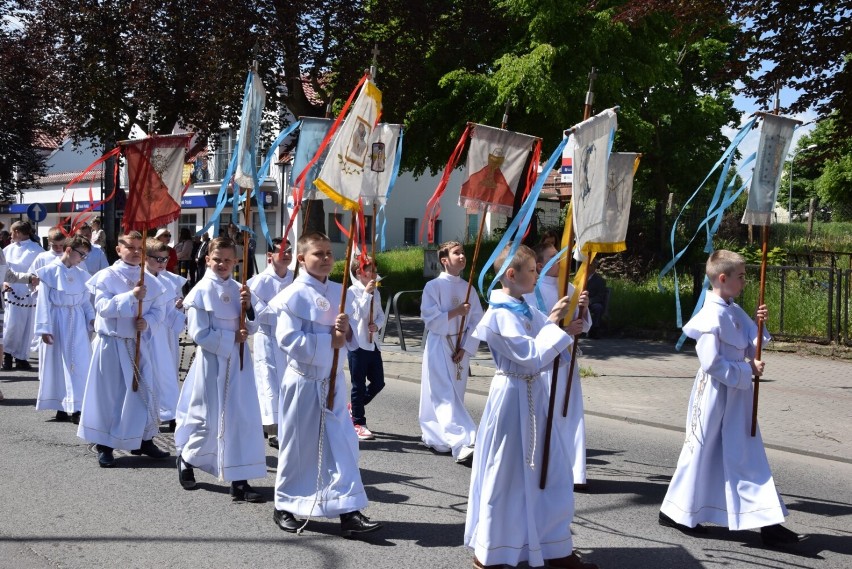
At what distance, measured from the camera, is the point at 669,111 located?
25.9m

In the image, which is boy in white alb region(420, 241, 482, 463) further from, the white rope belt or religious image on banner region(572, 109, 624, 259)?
the white rope belt

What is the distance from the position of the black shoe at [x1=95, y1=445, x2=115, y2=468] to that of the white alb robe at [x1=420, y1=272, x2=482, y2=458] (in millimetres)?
2530

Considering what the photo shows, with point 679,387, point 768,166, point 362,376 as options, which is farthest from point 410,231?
point 768,166

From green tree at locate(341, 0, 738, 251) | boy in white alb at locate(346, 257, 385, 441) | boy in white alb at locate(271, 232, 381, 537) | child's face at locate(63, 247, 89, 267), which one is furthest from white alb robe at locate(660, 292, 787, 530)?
green tree at locate(341, 0, 738, 251)

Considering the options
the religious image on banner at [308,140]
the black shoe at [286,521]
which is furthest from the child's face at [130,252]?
the black shoe at [286,521]

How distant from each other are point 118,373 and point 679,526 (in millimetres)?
4524

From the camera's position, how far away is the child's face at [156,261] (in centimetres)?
817

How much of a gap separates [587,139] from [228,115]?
1645cm

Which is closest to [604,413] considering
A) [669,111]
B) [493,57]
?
[493,57]

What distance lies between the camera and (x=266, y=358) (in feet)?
28.8

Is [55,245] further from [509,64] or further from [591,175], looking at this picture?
[509,64]

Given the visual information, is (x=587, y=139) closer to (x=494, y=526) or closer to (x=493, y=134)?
(x=494, y=526)

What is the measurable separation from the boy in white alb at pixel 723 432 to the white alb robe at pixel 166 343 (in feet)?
14.4

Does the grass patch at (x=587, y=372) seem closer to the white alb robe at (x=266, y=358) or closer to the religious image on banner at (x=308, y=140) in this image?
the religious image on banner at (x=308, y=140)
